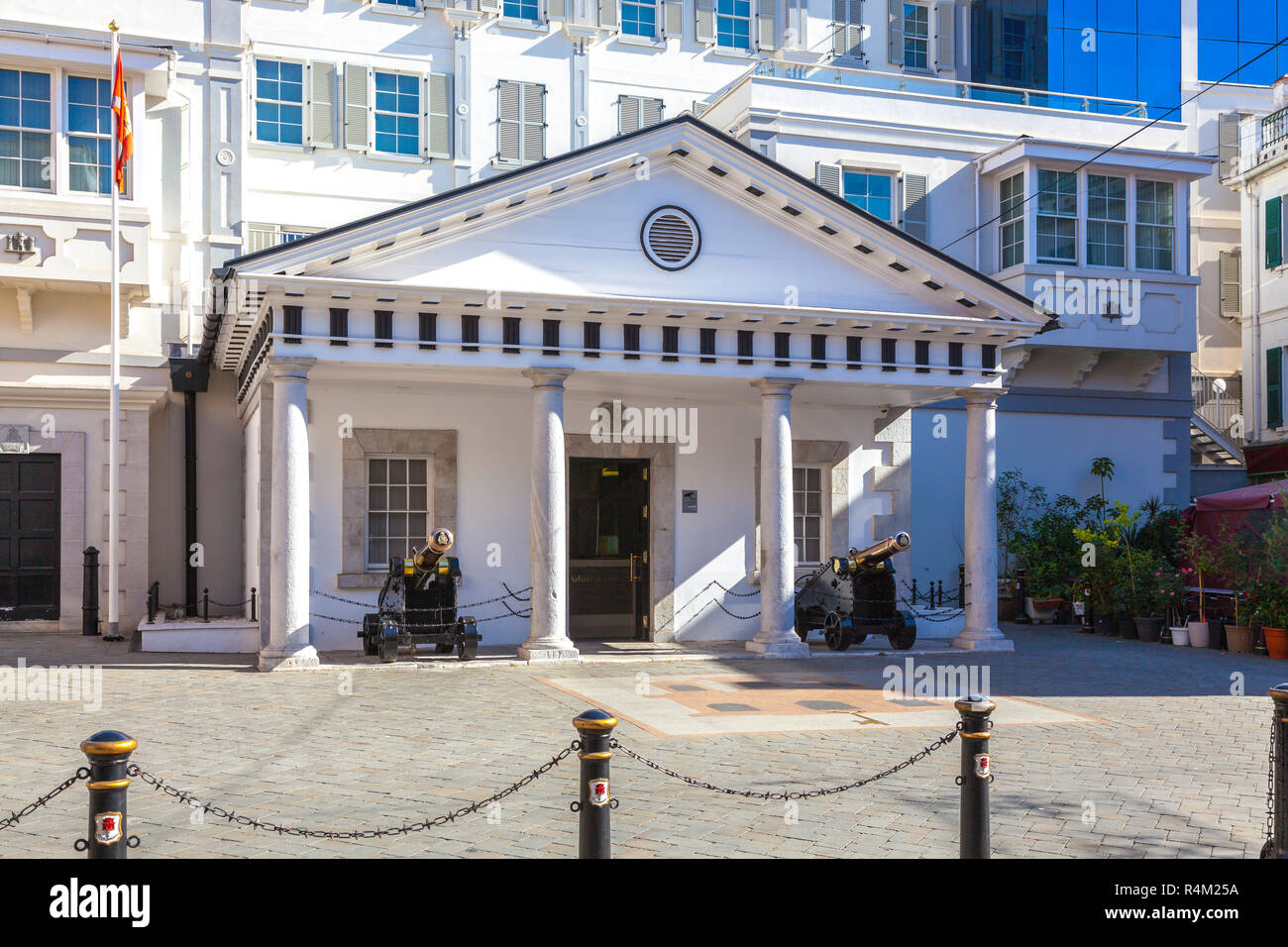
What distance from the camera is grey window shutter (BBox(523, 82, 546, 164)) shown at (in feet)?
74.4

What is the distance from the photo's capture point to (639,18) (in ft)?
78.4

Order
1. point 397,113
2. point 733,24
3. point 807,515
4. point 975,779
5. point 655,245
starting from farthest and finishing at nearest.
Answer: point 733,24 < point 397,113 < point 807,515 < point 655,245 < point 975,779

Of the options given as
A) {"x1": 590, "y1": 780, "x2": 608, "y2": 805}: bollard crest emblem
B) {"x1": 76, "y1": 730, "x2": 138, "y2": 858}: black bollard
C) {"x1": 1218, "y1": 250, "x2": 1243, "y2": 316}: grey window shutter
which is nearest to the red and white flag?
{"x1": 76, "y1": 730, "x2": 138, "y2": 858}: black bollard

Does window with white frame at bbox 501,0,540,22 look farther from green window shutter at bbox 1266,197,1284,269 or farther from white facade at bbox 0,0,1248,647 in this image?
green window shutter at bbox 1266,197,1284,269

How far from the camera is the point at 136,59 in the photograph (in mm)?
18000

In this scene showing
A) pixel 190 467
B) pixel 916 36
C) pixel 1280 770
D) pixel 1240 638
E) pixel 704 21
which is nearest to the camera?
pixel 1280 770

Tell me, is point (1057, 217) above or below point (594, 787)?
above

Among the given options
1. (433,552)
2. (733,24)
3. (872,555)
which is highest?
(733,24)

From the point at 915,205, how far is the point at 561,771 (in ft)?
55.4

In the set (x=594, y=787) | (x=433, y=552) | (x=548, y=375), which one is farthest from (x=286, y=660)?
(x=594, y=787)

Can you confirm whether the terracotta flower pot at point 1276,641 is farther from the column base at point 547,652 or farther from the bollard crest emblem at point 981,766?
the bollard crest emblem at point 981,766

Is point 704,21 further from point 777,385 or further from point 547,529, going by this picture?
point 547,529

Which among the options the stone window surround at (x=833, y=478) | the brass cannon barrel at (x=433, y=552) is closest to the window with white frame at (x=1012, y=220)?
the stone window surround at (x=833, y=478)

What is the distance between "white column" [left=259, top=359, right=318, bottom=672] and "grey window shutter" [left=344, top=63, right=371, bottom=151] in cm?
887
